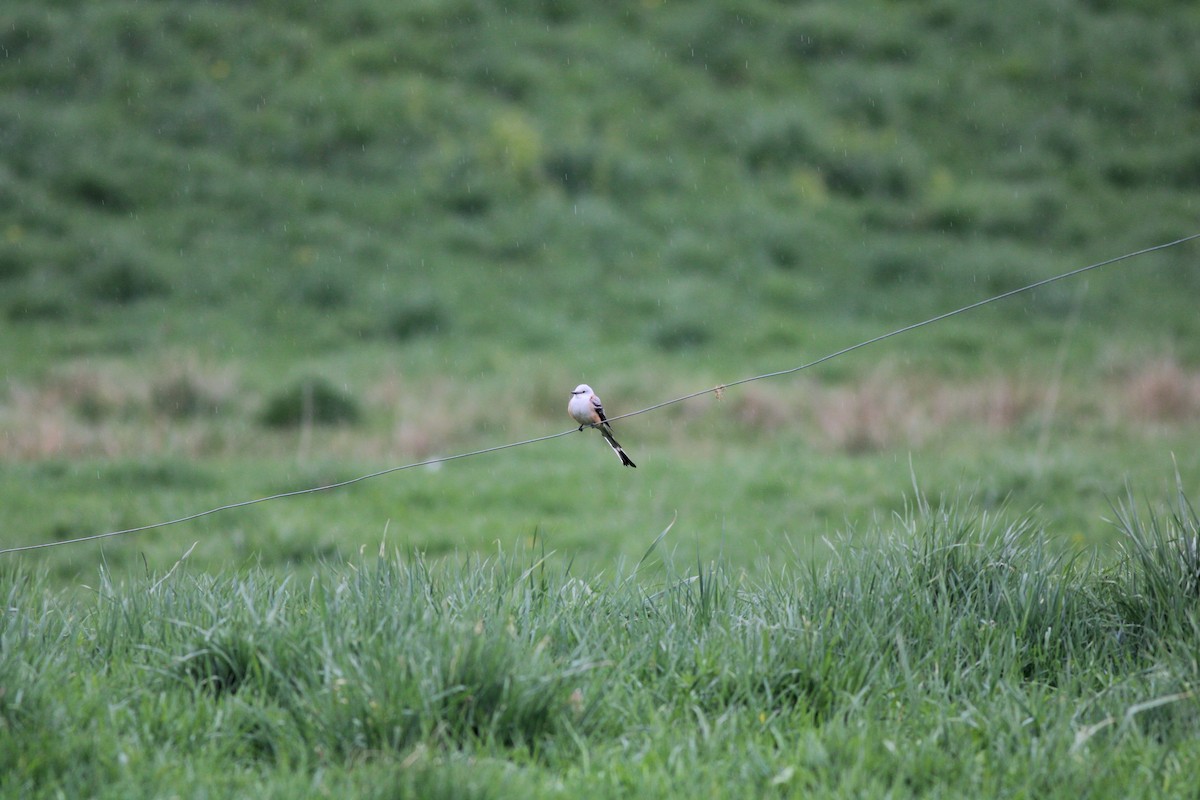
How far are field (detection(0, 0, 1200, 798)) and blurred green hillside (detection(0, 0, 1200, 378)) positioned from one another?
0.28ft

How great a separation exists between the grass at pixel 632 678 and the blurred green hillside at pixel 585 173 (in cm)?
1027

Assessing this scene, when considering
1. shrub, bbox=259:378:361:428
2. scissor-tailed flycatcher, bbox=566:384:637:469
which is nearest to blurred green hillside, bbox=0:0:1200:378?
shrub, bbox=259:378:361:428

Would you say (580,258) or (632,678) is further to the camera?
(580,258)

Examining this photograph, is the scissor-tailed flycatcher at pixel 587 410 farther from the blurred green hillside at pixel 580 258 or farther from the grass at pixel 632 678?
the blurred green hillside at pixel 580 258

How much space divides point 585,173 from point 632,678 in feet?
50.4

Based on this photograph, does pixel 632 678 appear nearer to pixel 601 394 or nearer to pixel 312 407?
pixel 312 407

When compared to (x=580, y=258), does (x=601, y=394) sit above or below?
below

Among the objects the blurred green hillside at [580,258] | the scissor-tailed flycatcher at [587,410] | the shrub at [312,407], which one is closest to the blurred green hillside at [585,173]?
the blurred green hillside at [580,258]

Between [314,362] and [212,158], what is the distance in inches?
237

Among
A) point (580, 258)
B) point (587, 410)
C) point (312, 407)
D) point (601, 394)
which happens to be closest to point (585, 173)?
point (580, 258)

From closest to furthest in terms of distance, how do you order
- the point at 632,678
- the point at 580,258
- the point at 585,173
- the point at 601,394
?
the point at 632,678 < the point at 601,394 < the point at 580,258 < the point at 585,173

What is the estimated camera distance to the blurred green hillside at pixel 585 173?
51.2 feet

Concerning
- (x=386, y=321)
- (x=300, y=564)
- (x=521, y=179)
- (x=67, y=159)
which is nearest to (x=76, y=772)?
(x=300, y=564)

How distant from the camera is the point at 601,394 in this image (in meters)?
12.4
